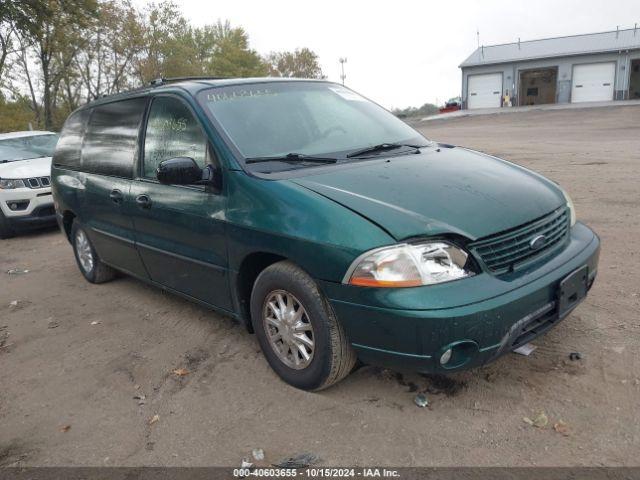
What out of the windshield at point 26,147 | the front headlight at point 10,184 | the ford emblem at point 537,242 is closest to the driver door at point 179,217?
the ford emblem at point 537,242

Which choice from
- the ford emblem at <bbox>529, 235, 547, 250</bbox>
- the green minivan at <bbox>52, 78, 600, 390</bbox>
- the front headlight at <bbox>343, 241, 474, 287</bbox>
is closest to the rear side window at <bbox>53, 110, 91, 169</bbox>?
the green minivan at <bbox>52, 78, 600, 390</bbox>

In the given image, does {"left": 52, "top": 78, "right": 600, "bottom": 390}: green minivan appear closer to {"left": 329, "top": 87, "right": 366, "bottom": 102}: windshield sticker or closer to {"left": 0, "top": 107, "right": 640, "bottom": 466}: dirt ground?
{"left": 329, "top": 87, "right": 366, "bottom": 102}: windshield sticker

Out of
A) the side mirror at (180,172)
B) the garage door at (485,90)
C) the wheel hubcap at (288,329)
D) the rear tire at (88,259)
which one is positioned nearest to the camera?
the wheel hubcap at (288,329)

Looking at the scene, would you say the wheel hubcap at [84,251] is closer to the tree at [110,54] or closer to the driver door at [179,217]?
the driver door at [179,217]

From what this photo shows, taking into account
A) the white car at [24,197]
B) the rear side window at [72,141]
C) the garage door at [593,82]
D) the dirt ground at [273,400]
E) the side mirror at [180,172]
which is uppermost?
the garage door at [593,82]

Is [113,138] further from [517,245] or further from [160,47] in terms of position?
[160,47]

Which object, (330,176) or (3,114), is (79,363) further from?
(3,114)

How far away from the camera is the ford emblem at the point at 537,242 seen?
2.81 m

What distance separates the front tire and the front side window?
3.31 ft

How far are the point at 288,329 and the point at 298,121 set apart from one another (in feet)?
4.83

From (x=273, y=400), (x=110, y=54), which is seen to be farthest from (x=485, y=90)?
(x=273, y=400)

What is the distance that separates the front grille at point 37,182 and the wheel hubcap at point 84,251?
10.5 feet

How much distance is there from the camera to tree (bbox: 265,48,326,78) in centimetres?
5650

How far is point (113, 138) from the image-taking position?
4551 mm
